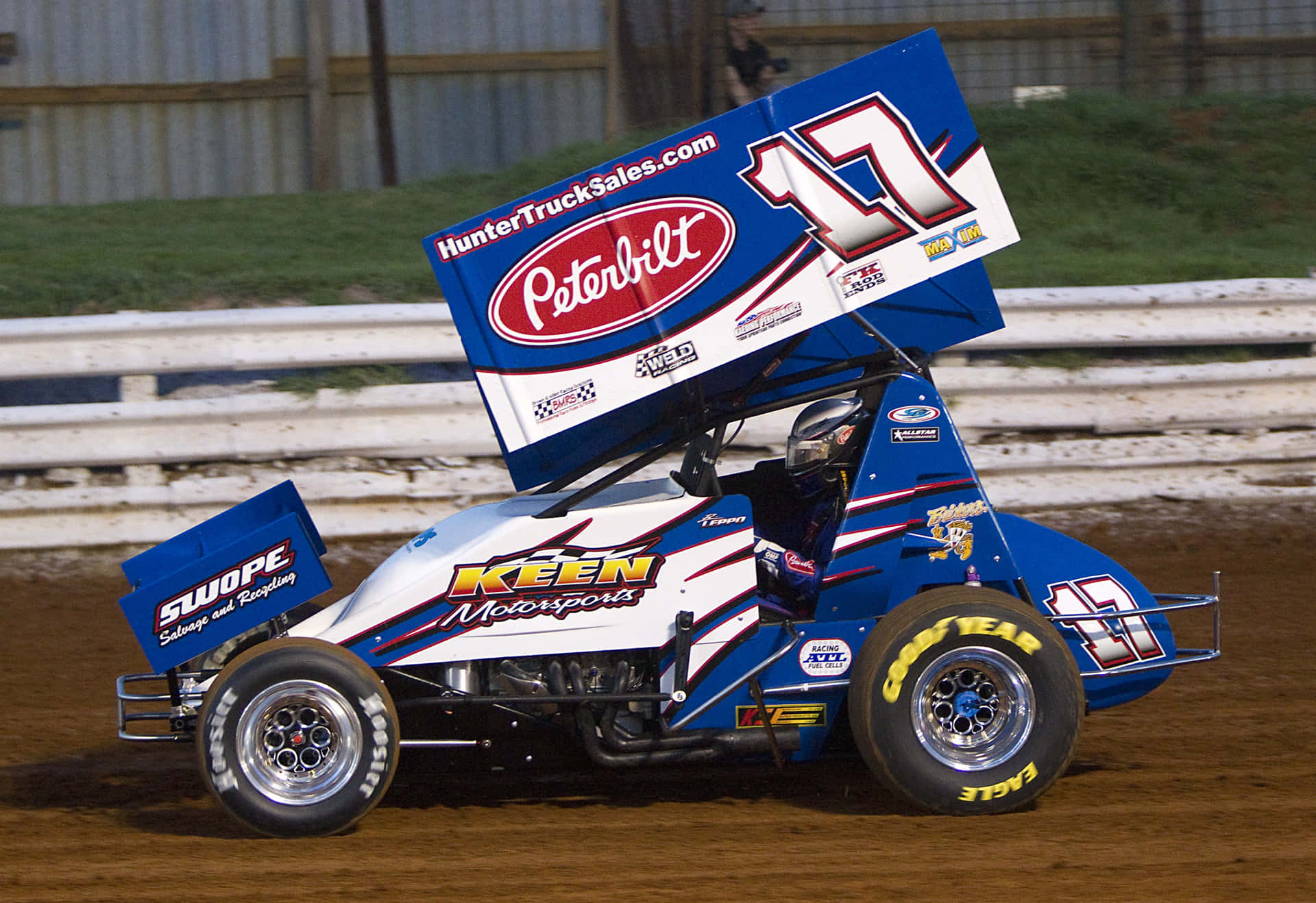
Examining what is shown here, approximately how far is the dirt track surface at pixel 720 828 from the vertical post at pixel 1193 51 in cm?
628

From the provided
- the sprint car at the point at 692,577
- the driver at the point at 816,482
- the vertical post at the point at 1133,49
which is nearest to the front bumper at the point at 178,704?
the sprint car at the point at 692,577

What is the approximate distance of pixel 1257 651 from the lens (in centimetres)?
634

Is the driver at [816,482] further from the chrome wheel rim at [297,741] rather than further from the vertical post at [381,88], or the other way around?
the vertical post at [381,88]

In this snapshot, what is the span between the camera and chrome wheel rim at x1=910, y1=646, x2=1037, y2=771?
439 centimetres

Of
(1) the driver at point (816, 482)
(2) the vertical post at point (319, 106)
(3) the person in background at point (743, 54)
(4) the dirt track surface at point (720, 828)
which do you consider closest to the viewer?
(4) the dirt track surface at point (720, 828)

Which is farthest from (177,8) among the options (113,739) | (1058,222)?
(113,739)

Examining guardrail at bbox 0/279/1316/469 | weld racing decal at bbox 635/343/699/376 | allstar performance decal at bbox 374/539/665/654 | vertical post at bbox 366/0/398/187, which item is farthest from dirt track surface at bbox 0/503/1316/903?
vertical post at bbox 366/0/398/187

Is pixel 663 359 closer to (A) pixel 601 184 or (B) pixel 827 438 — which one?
(A) pixel 601 184

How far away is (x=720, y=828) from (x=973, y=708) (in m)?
0.91

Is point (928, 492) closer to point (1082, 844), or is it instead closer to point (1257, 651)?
point (1082, 844)

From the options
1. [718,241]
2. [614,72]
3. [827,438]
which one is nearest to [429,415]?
[827,438]

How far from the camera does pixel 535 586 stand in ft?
14.7

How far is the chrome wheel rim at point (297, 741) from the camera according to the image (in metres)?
4.37

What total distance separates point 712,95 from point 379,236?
2.71 m
